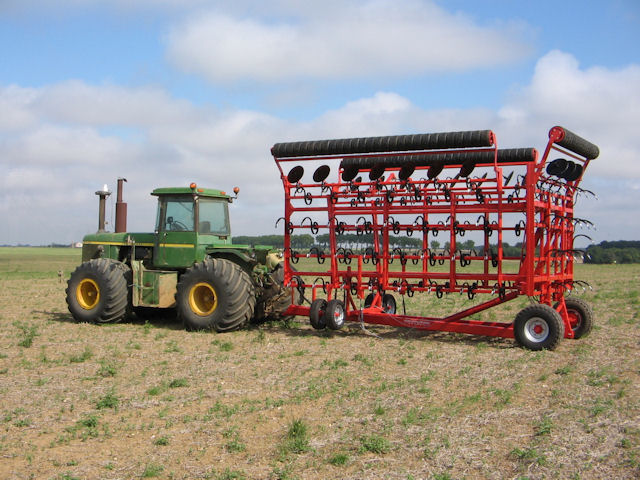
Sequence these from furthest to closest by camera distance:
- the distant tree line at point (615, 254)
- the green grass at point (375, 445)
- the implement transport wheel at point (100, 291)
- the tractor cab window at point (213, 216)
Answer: the distant tree line at point (615, 254)
the tractor cab window at point (213, 216)
the implement transport wheel at point (100, 291)
the green grass at point (375, 445)

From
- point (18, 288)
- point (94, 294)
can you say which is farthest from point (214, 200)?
point (18, 288)

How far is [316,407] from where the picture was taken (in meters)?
6.55

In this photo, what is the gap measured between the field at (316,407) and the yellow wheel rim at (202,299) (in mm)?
765

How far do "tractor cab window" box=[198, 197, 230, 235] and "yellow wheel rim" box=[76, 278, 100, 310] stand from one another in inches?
95.7

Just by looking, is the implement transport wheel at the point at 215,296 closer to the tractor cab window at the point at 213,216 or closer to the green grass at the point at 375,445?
the tractor cab window at the point at 213,216

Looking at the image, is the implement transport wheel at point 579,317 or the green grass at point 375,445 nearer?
the green grass at point 375,445

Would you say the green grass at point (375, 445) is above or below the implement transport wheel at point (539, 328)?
below

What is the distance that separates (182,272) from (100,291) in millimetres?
1583

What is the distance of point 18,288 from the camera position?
21734 millimetres

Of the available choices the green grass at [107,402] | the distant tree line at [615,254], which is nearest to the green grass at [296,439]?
the green grass at [107,402]

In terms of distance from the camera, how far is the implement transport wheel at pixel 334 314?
10.8 meters

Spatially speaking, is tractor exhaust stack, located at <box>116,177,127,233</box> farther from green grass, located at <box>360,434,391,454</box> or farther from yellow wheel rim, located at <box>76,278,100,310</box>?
green grass, located at <box>360,434,391,454</box>

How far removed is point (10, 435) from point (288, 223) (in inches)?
265

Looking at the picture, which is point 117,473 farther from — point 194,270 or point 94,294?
point 94,294
